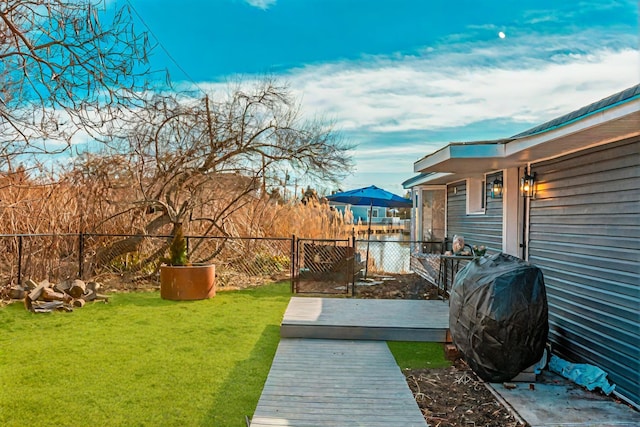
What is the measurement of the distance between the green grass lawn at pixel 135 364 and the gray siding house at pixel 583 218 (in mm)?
2890

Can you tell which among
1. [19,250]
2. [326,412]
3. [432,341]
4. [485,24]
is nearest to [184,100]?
[19,250]

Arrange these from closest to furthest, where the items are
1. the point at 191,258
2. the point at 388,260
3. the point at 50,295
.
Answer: the point at 50,295 → the point at 191,258 → the point at 388,260

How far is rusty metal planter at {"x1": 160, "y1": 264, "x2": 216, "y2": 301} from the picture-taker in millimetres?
7078

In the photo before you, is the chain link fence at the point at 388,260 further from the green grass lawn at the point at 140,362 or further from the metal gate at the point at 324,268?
the green grass lawn at the point at 140,362

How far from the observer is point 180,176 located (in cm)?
910

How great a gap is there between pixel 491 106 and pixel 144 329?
717cm

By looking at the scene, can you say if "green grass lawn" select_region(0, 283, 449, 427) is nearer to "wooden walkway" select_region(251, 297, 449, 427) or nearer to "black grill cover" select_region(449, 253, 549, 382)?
"wooden walkway" select_region(251, 297, 449, 427)

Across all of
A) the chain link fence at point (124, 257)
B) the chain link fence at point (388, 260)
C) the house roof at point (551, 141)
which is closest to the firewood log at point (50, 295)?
the chain link fence at point (124, 257)

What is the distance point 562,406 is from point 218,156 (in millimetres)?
7836

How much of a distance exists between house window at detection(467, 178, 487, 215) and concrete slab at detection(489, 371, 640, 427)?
3.87 meters

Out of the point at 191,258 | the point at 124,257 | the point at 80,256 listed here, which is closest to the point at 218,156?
the point at 191,258

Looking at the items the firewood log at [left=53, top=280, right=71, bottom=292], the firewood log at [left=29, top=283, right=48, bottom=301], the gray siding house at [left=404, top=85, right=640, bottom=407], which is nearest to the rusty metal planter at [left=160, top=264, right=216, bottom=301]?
the firewood log at [left=53, top=280, right=71, bottom=292]

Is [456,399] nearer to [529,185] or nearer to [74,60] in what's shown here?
[529,185]

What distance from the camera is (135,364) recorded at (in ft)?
13.1
